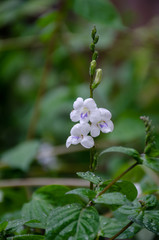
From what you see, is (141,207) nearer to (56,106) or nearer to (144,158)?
(144,158)

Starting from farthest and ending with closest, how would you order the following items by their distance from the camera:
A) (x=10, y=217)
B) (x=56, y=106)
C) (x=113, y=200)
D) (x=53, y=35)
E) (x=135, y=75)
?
(x=135, y=75) < (x=56, y=106) < (x=53, y=35) < (x=10, y=217) < (x=113, y=200)

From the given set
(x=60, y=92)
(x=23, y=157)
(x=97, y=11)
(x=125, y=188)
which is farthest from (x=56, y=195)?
(x=60, y=92)

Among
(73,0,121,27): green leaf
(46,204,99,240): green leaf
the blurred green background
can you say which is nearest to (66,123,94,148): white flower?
(46,204,99,240): green leaf

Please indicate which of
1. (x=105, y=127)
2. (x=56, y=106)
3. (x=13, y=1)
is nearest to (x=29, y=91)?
(x=56, y=106)

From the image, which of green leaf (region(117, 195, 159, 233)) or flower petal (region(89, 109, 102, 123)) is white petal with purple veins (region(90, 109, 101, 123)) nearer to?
flower petal (region(89, 109, 102, 123))

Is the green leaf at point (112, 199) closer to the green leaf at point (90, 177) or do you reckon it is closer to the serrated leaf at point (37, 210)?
the green leaf at point (90, 177)

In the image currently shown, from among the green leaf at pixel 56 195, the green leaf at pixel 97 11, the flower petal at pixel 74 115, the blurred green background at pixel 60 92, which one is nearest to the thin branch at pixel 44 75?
the blurred green background at pixel 60 92

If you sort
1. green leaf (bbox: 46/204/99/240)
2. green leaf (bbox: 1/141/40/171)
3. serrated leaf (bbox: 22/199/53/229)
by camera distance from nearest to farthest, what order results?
green leaf (bbox: 46/204/99/240)
serrated leaf (bbox: 22/199/53/229)
green leaf (bbox: 1/141/40/171)
